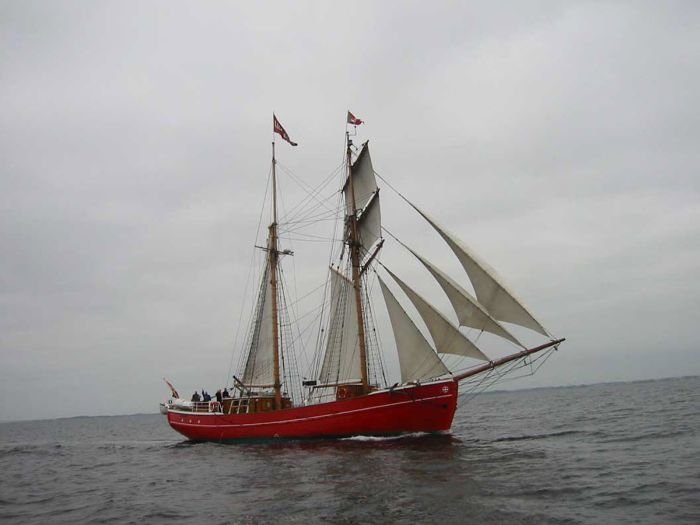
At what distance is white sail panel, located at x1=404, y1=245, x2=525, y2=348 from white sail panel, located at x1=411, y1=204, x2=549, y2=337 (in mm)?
382

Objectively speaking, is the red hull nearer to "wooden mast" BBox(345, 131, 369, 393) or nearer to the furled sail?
"wooden mast" BBox(345, 131, 369, 393)

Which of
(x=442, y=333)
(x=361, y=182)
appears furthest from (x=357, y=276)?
(x=442, y=333)

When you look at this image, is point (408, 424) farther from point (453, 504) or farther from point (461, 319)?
point (453, 504)

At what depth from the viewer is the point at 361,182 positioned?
37.2 metres

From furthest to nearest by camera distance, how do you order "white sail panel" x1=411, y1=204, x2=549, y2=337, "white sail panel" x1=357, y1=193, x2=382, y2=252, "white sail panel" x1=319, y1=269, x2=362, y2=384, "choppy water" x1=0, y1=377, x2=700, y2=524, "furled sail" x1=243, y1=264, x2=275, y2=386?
"furled sail" x1=243, y1=264, x2=275, y2=386 → "white sail panel" x1=357, y1=193, x2=382, y2=252 → "white sail panel" x1=319, y1=269, x2=362, y2=384 → "white sail panel" x1=411, y1=204, x2=549, y2=337 → "choppy water" x1=0, y1=377, x2=700, y2=524

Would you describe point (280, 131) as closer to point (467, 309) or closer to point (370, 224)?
point (370, 224)

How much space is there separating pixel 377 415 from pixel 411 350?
13.1 ft

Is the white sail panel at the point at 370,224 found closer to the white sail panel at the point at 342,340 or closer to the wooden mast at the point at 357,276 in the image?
the wooden mast at the point at 357,276

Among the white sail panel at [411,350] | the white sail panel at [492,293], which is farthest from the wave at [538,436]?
the white sail panel at [492,293]

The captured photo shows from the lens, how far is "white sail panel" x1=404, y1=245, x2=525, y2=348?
27.6 metres

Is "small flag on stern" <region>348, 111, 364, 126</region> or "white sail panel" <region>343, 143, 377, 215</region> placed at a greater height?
"small flag on stern" <region>348, 111, 364, 126</region>

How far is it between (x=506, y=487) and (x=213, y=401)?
27354mm

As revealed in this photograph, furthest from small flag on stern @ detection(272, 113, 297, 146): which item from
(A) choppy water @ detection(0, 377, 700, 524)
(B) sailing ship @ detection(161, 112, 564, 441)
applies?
(A) choppy water @ detection(0, 377, 700, 524)

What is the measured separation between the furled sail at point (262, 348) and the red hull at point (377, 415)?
5.63 meters
